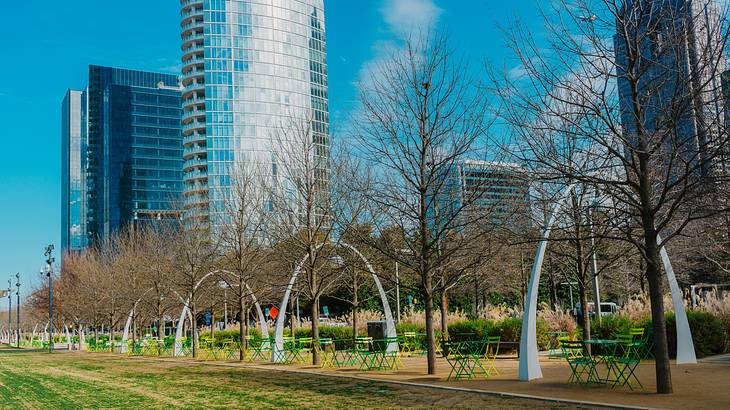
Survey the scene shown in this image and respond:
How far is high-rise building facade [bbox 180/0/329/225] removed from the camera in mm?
98000

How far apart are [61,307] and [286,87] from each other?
5589 centimetres

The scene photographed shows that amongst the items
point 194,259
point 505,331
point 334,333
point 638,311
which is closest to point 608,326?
point 638,311

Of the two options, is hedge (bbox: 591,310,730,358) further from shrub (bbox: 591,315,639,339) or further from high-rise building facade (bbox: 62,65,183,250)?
high-rise building facade (bbox: 62,65,183,250)

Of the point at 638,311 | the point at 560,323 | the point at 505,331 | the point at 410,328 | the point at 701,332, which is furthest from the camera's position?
the point at 410,328

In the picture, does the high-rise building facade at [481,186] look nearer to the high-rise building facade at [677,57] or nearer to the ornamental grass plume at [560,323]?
the high-rise building facade at [677,57]

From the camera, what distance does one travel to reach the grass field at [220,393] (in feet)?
39.9

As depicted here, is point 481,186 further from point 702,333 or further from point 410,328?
point 410,328

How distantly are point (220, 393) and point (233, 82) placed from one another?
89225 mm

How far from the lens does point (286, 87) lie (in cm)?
10462

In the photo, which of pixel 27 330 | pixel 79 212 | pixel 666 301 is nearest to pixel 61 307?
pixel 666 301

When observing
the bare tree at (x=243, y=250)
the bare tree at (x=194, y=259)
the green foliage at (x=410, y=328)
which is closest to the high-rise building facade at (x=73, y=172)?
the bare tree at (x=194, y=259)

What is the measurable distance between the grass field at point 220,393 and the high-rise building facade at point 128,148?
11991cm

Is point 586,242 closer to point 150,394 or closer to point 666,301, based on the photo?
point 666,301

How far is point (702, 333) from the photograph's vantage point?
1883 centimetres
